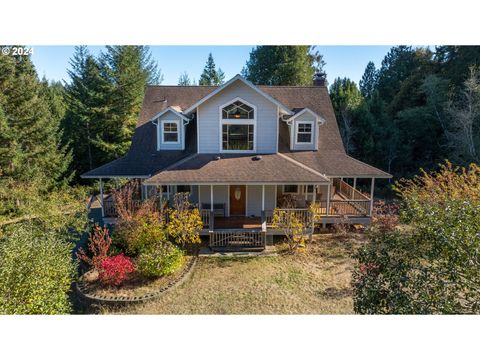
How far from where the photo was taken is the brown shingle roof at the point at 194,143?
558 inches

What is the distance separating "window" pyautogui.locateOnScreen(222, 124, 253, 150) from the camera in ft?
47.5

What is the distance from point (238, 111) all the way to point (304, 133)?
395cm

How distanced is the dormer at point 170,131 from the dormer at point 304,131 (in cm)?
579

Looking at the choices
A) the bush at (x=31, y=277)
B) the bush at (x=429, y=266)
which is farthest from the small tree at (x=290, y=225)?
the bush at (x=31, y=277)

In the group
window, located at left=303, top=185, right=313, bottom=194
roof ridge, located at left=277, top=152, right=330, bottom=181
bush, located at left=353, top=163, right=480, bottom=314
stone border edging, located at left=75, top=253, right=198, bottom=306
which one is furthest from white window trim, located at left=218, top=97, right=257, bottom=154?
bush, located at left=353, top=163, right=480, bottom=314

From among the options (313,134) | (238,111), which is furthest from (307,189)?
(238,111)

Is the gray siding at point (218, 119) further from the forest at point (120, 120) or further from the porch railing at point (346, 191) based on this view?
the forest at point (120, 120)

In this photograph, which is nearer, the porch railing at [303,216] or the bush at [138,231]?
the bush at [138,231]

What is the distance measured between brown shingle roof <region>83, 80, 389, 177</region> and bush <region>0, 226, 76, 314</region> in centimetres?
657

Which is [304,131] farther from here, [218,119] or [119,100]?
[119,100]

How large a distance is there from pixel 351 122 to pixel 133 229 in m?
20.4

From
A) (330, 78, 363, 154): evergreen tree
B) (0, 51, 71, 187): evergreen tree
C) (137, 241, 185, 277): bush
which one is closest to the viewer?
(137, 241, 185, 277): bush

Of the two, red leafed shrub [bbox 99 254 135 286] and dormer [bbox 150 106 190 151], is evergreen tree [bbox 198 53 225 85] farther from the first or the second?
red leafed shrub [bbox 99 254 135 286]
